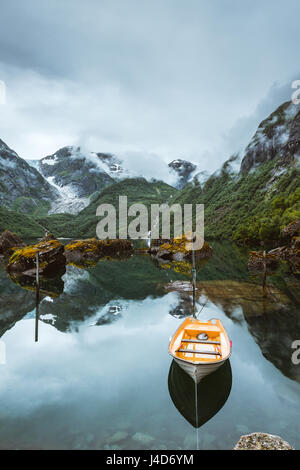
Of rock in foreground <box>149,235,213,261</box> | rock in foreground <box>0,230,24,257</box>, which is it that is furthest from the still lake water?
rock in foreground <box>0,230,24,257</box>

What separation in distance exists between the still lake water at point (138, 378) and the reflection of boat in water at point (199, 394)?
0.20 feet

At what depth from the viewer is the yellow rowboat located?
12609 millimetres

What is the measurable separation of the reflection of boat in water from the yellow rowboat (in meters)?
1.19

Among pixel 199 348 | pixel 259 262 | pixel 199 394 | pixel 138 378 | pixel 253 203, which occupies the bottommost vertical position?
pixel 138 378

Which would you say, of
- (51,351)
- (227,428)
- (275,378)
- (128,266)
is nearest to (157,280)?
(128,266)

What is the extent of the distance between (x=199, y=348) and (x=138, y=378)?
405 cm

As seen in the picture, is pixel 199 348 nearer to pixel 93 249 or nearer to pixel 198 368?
pixel 198 368

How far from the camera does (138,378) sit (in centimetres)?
1590

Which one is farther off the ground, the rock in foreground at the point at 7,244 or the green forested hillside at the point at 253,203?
the green forested hillside at the point at 253,203

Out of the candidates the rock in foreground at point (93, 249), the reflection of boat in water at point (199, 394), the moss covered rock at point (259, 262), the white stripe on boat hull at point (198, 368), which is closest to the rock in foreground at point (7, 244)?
the rock in foreground at point (93, 249)

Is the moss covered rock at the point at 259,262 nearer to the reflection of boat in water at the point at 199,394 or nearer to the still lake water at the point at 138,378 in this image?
the still lake water at the point at 138,378

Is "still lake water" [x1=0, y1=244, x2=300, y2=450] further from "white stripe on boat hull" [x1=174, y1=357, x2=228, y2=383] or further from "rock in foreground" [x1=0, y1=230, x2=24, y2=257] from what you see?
"rock in foreground" [x1=0, y1=230, x2=24, y2=257]

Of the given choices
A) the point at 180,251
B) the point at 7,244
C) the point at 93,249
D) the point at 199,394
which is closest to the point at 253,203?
Answer: the point at 180,251

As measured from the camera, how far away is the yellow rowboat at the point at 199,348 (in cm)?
1261
